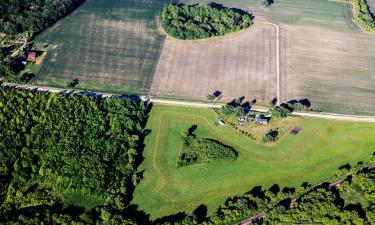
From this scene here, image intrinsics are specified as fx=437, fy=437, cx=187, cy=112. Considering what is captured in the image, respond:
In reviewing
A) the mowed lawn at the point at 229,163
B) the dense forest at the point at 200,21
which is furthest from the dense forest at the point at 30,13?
the mowed lawn at the point at 229,163

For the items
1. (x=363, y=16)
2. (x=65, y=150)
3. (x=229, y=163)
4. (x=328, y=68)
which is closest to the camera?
(x=65, y=150)

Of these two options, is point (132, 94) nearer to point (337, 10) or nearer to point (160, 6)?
point (160, 6)

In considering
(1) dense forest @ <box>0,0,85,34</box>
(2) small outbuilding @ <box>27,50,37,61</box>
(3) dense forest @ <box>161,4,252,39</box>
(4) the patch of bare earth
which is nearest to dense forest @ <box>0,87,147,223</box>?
(2) small outbuilding @ <box>27,50,37,61</box>

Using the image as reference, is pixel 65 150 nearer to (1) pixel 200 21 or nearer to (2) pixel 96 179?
(2) pixel 96 179

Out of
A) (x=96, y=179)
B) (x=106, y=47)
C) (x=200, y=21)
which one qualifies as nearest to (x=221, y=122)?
(x=96, y=179)

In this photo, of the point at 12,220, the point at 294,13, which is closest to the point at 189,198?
the point at 12,220

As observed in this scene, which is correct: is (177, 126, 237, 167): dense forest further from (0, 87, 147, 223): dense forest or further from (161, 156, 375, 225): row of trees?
(0, 87, 147, 223): dense forest
